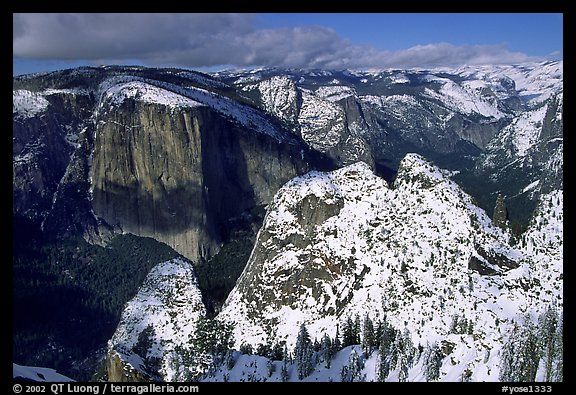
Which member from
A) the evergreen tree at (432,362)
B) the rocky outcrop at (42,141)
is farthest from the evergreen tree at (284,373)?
the rocky outcrop at (42,141)

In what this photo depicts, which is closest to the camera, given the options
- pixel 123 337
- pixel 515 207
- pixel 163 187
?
pixel 123 337

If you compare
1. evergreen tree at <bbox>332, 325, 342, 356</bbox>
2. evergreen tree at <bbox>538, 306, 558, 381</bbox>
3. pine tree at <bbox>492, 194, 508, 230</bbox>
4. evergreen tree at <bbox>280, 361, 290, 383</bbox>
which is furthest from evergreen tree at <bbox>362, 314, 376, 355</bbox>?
pine tree at <bbox>492, 194, 508, 230</bbox>

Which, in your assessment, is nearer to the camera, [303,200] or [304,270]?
[304,270]

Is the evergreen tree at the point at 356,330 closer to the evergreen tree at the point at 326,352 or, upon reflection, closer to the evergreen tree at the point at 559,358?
the evergreen tree at the point at 326,352

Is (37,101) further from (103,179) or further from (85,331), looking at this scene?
(85,331)

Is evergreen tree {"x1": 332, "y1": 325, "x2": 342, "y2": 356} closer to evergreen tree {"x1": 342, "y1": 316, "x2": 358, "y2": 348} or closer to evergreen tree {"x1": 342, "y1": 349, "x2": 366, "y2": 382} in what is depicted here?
evergreen tree {"x1": 342, "y1": 316, "x2": 358, "y2": 348}
